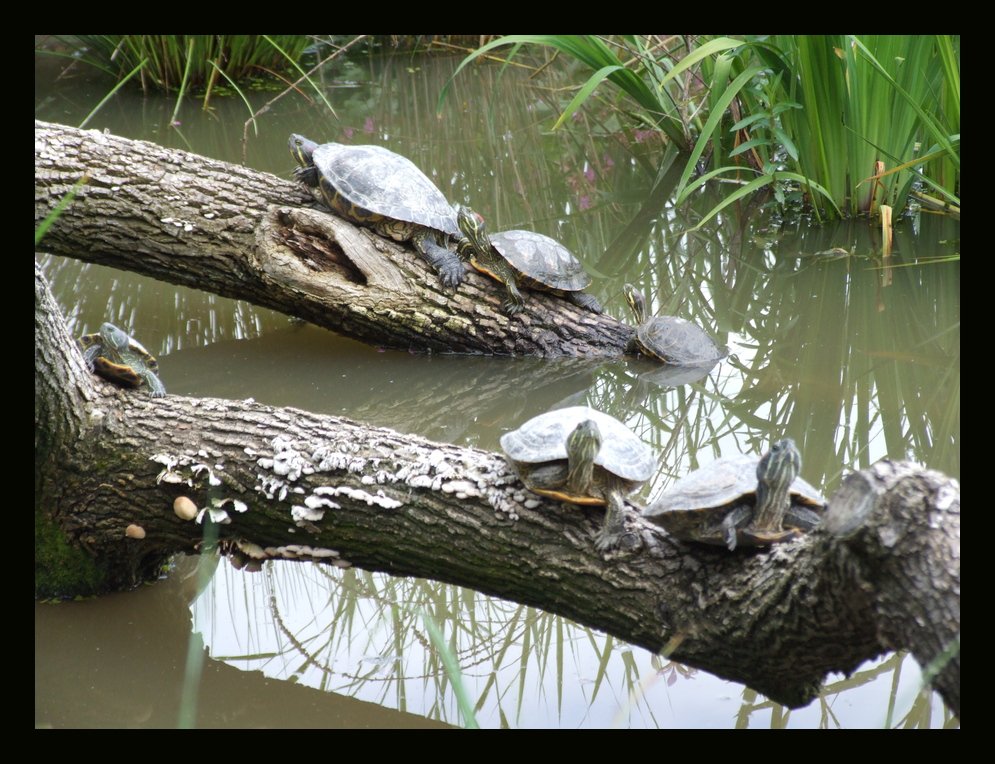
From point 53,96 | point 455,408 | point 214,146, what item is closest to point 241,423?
point 455,408

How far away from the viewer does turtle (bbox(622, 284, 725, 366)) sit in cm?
380

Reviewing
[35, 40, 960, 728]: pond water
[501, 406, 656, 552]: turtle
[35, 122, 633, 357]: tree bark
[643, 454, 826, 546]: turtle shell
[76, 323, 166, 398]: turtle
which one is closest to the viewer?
[643, 454, 826, 546]: turtle shell

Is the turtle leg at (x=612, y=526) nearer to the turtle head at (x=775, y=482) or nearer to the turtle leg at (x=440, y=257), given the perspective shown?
the turtle head at (x=775, y=482)

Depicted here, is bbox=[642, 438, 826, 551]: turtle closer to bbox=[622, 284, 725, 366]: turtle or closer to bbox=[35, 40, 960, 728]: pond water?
bbox=[35, 40, 960, 728]: pond water

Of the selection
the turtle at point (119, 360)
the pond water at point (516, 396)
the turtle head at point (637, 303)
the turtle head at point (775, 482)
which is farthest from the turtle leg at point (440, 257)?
the turtle head at point (775, 482)

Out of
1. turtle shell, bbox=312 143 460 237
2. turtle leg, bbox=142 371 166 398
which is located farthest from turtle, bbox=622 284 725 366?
turtle leg, bbox=142 371 166 398

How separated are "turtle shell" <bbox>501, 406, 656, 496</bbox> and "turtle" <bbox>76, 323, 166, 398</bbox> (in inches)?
50.3

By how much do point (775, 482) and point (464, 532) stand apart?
823mm

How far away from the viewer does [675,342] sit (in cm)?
381

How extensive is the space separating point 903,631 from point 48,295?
7.45ft

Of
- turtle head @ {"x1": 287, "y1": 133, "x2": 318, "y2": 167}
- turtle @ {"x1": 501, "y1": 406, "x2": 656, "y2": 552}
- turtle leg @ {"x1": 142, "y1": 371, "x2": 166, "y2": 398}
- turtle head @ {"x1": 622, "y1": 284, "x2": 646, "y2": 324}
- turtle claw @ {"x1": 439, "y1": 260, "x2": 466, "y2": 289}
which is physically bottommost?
turtle @ {"x1": 501, "y1": 406, "x2": 656, "y2": 552}

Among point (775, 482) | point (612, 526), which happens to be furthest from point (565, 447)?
point (775, 482)

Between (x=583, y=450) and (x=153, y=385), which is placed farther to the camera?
(x=153, y=385)

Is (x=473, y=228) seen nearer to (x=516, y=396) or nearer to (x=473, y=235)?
(x=473, y=235)
